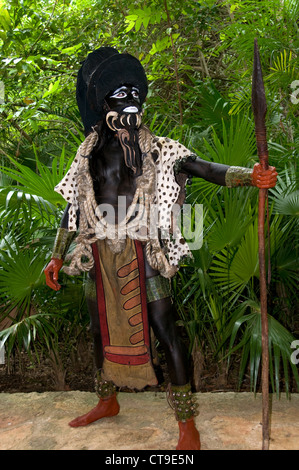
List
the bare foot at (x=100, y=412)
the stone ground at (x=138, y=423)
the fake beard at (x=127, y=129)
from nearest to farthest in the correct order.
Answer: the fake beard at (x=127, y=129) → the stone ground at (x=138, y=423) → the bare foot at (x=100, y=412)

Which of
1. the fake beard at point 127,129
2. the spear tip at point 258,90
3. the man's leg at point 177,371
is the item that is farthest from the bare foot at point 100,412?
the spear tip at point 258,90

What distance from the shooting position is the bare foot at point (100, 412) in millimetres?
2656

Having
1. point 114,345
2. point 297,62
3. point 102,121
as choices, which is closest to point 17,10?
point 102,121

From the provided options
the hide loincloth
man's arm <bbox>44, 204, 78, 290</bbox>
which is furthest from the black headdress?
the hide loincloth

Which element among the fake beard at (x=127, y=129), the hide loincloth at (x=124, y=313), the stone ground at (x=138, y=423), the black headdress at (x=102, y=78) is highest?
the black headdress at (x=102, y=78)

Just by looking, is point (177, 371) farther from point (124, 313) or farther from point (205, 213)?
point (205, 213)

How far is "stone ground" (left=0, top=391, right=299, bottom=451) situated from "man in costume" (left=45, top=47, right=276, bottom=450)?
256 mm

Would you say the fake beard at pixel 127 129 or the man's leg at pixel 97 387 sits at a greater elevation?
the fake beard at pixel 127 129

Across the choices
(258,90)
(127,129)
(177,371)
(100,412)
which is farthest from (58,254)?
(258,90)

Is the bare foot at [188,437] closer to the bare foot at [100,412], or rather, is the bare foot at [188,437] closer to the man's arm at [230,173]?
the bare foot at [100,412]

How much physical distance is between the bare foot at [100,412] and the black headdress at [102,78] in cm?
153

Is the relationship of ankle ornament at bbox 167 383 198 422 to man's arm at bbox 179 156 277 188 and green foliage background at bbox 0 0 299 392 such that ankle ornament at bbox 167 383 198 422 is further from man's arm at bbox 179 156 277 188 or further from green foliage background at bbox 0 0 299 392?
man's arm at bbox 179 156 277 188

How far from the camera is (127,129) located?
2.26 metres

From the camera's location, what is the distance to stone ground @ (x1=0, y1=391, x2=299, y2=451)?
7.95 feet
